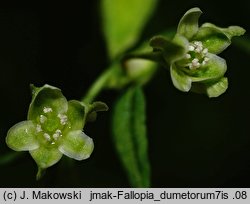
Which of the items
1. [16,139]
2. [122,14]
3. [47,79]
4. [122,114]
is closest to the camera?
[16,139]

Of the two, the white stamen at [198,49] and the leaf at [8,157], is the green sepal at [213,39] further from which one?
the leaf at [8,157]

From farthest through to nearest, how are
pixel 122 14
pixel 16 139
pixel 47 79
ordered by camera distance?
pixel 122 14 < pixel 47 79 < pixel 16 139

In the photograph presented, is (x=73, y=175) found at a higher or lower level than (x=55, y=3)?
lower

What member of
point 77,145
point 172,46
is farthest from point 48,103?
point 172,46

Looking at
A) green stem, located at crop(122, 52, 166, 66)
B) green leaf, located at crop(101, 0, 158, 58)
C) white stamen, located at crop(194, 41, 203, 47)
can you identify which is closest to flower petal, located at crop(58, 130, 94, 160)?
green stem, located at crop(122, 52, 166, 66)

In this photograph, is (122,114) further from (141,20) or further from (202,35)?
(141,20)

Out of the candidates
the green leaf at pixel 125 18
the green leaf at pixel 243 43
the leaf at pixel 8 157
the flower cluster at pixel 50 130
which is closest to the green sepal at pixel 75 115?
the flower cluster at pixel 50 130

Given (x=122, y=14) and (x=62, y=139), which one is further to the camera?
(x=122, y=14)

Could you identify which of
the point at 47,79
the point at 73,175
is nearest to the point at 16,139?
the point at 73,175
